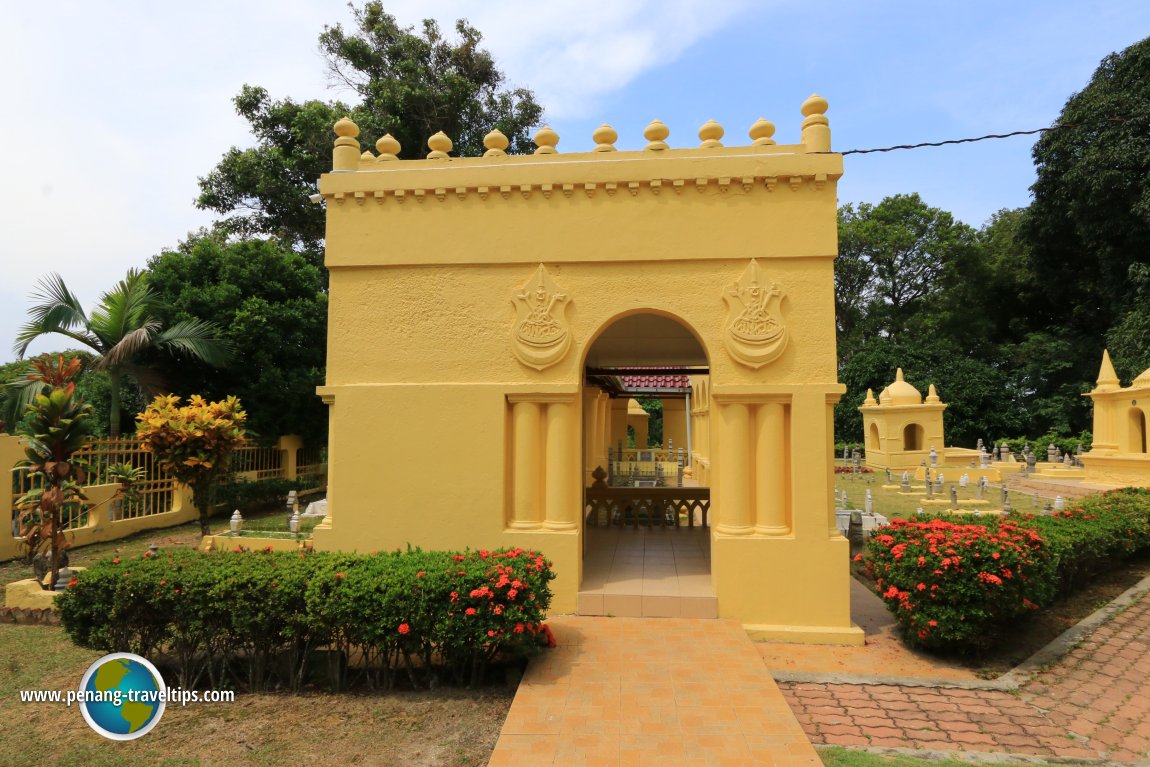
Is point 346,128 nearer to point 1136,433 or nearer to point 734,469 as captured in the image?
point 734,469

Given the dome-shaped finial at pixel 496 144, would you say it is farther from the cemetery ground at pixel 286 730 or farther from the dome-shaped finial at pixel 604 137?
the cemetery ground at pixel 286 730

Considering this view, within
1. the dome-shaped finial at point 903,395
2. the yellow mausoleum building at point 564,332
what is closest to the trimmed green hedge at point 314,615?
the yellow mausoleum building at point 564,332

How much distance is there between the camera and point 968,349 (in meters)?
34.3

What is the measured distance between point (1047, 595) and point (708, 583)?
3211 mm

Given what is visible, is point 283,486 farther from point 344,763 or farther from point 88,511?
point 344,763

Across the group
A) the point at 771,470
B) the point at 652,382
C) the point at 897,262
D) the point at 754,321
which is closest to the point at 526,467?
the point at 771,470

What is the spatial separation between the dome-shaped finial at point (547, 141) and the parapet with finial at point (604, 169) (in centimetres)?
1

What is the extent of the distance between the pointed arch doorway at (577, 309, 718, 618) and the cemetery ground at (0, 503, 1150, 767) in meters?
2.13

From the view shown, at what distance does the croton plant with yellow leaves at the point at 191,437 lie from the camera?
10.2 metres

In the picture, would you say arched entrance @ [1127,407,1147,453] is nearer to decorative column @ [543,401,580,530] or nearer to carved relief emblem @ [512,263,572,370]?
decorative column @ [543,401,580,530]

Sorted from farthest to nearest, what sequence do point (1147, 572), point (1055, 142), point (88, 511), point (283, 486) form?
point (1055, 142)
point (283, 486)
point (88, 511)
point (1147, 572)

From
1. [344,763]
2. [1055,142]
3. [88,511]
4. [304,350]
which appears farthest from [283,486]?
[1055,142]

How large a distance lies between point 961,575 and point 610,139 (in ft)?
18.2

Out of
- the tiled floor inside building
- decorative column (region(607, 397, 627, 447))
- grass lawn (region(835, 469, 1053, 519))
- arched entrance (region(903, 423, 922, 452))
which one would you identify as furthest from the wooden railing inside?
arched entrance (region(903, 423, 922, 452))
